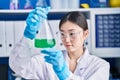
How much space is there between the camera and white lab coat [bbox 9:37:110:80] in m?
1.66

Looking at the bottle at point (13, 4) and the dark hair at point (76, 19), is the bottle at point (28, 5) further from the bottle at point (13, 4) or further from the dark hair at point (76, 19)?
the dark hair at point (76, 19)

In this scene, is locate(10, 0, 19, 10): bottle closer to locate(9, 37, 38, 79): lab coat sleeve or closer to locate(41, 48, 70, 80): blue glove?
locate(9, 37, 38, 79): lab coat sleeve

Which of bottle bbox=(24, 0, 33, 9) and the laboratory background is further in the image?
bottle bbox=(24, 0, 33, 9)

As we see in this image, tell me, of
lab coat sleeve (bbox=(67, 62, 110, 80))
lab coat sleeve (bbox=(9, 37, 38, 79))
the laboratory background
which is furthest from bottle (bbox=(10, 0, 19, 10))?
lab coat sleeve (bbox=(67, 62, 110, 80))

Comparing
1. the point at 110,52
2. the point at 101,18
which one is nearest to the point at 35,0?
the point at 101,18

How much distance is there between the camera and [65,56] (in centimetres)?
180

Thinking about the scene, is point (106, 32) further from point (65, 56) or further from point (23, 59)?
point (23, 59)

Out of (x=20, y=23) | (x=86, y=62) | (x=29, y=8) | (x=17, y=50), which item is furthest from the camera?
(x=29, y=8)

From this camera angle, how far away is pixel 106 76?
1.73 meters

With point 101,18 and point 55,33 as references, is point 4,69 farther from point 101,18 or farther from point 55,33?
point 101,18

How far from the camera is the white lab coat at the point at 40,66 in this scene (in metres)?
1.66

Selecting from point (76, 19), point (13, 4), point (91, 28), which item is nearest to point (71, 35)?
point (76, 19)

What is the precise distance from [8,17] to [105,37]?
0.81 meters

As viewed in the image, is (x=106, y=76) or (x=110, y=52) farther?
(x=110, y=52)
